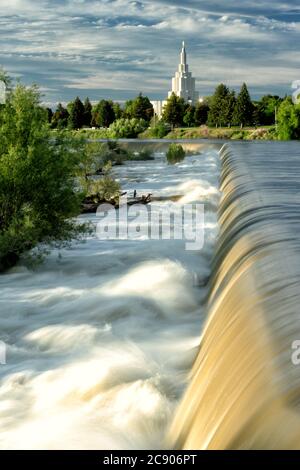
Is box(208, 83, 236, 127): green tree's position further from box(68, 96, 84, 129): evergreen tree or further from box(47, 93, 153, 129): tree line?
box(68, 96, 84, 129): evergreen tree

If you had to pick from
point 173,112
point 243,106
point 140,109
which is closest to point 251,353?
point 243,106

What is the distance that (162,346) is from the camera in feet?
28.6

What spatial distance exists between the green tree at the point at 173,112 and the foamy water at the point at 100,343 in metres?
100

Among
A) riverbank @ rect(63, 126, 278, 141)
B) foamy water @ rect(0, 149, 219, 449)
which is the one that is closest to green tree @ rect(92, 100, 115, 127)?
riverbank @ rect(63, 126, 278, 141)

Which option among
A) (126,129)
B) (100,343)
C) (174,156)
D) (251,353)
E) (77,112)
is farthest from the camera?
(77,112)

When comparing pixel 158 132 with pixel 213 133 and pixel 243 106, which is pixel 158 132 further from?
pixel 243 106

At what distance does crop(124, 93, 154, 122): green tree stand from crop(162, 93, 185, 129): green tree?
28.6 feet

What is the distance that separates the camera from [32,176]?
1377 centimetres

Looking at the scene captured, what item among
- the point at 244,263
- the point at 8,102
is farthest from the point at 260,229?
the point at 8,102

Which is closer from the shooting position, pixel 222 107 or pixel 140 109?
pixel 222 107

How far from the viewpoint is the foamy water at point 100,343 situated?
6.71 meters

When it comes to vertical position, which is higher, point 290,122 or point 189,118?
point 189,118

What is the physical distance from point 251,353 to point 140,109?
118945 millimetres

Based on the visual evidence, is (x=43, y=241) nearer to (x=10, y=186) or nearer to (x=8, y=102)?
(x=10, y=186)
